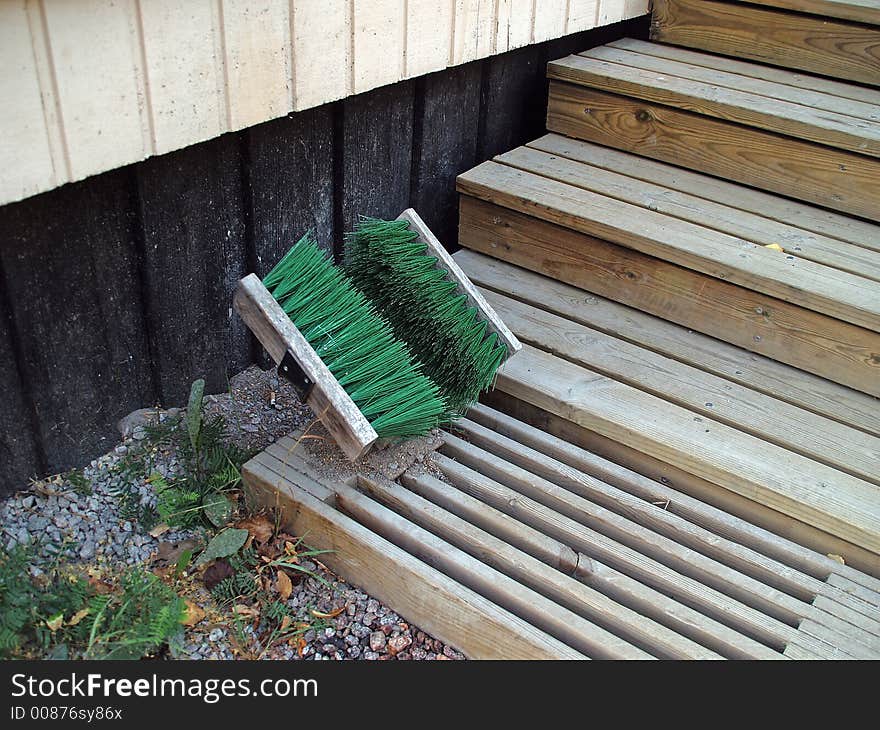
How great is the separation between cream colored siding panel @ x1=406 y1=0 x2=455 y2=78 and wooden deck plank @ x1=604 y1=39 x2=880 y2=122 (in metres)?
0.77

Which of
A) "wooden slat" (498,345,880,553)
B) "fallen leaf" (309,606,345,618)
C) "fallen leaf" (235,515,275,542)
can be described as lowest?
"fallen leaf" (309,606,345,618)

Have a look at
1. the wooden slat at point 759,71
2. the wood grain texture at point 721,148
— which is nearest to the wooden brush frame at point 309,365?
the wood grain texture at point 721,148

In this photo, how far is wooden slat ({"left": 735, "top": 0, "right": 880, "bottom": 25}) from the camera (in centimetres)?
274

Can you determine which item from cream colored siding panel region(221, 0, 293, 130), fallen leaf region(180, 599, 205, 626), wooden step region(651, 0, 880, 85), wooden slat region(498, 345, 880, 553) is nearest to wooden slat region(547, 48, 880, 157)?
wooden step region(651, 0, 880, 85)

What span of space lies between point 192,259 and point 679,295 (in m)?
1.29

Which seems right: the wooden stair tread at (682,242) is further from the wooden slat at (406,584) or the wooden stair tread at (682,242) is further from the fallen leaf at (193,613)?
the fallen leaf at (193,613)

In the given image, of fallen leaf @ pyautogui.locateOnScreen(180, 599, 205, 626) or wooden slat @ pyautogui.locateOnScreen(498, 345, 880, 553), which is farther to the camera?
wooden slat @ pyautogui.locateOnScreen(498, 345, 880, 553)

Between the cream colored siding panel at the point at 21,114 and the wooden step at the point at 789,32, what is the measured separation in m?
2.28

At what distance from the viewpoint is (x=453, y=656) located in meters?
1.91

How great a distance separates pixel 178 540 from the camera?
2059 millimetres

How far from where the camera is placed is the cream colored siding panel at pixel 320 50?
206 cm

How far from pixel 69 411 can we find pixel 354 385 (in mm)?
654

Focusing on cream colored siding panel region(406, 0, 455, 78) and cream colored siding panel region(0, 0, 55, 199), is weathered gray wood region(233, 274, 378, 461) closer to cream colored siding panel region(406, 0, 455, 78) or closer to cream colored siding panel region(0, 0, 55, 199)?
cream colored siding panel region(0, 0, 55, 199)

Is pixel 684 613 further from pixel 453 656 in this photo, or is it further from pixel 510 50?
pixel 510 50
